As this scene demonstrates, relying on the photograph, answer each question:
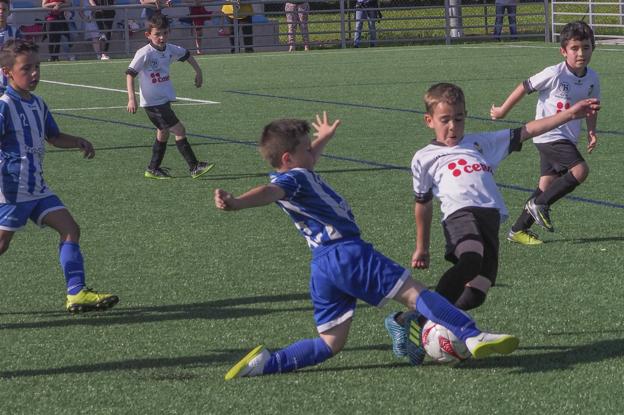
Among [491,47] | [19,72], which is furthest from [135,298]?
[491,47]

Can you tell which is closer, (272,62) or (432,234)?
(432,234)

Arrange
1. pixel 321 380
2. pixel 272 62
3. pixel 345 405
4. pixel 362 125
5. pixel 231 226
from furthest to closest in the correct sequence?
pixel 272 62, pixel 362 125, pixel 231 226, pixel 321 380, pixel 345 405

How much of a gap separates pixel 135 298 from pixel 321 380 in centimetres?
212

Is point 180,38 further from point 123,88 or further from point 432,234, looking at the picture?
point 432,234

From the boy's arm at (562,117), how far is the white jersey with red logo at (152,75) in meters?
6.95

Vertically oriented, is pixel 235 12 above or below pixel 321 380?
above

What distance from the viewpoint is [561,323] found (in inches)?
244

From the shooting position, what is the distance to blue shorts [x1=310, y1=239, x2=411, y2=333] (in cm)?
527

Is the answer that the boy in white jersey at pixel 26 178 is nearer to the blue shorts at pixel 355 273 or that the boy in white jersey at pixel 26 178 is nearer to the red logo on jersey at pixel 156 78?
the blue shorts at pixel 355 273

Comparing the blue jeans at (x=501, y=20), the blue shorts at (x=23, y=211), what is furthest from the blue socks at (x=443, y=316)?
the blue jeans at (x=501, y=20)

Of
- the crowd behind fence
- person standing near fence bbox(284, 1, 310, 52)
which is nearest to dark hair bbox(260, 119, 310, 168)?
the crowd behind fence

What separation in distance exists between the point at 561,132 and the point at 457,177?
3107mm

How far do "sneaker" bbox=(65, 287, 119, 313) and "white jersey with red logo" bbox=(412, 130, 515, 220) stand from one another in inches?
75.2

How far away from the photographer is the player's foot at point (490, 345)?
513 centimetres
